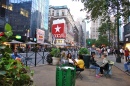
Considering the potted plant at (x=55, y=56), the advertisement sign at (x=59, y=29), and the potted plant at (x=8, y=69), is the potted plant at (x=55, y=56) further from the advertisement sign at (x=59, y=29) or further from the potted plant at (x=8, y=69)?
the potted plant at (x=8, y=69)

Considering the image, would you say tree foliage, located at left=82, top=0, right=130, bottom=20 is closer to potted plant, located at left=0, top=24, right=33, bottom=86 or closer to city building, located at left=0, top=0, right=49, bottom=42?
potted plant, located at left=0, top=24, right=33, bottom=86

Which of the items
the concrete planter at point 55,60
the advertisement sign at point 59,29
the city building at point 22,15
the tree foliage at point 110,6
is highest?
the city building at point 22,15

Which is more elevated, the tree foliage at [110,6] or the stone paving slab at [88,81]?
the tree foliage at [110,6]

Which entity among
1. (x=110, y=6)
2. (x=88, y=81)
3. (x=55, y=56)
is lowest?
(x=88, y=81)

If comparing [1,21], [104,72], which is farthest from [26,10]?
[104,72]

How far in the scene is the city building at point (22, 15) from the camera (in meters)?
55.6

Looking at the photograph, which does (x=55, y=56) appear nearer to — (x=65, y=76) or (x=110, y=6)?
(x=110, y=6)

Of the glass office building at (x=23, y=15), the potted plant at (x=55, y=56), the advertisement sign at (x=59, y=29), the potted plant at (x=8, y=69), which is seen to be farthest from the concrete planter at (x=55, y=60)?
the glass office building at (x=23, y=15)

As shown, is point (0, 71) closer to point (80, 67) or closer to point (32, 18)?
point (80, 67)

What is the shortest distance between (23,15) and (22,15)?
1.28 feet

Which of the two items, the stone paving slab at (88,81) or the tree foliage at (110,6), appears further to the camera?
the tree foliage at (110,6)

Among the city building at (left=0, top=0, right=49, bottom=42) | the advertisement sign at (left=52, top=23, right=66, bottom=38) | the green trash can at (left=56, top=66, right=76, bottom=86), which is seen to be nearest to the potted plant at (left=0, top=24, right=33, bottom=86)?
the green trash can at (left=56, top=66, right=76, bottom=86)

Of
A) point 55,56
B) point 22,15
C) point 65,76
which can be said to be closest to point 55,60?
point 55,56

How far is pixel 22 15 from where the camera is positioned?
62.6 meters
